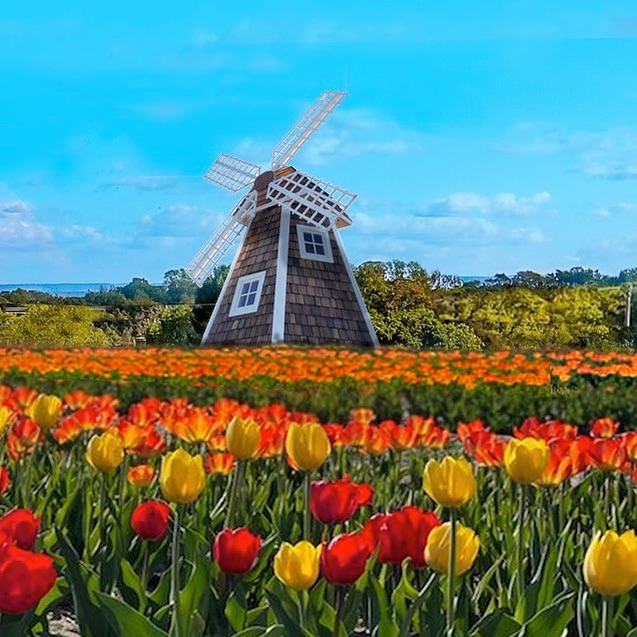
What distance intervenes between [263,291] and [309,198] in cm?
240

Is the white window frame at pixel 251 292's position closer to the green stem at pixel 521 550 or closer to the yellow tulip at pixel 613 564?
the green stem at pixel 521 550

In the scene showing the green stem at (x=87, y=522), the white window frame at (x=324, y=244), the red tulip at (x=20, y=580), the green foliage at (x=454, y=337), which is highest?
the white window frame at (x=324, y=244)

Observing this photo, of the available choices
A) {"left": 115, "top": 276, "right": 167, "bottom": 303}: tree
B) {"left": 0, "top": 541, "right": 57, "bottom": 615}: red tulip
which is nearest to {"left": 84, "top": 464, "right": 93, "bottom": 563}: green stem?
{"left": 0, "top": 541, "right": 57, "bottom": 615}: red tulip

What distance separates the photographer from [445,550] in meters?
Answer: 1.71

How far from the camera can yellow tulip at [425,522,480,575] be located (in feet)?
5.60

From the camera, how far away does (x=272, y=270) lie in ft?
61.0

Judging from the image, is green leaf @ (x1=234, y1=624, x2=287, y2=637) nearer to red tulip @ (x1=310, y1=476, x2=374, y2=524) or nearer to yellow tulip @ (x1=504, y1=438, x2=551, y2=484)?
red tulip @ (x1=310, y1=476, x2=374, y2=524)

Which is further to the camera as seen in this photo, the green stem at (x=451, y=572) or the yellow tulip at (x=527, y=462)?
the yellow tulip at (x=527, y=462)

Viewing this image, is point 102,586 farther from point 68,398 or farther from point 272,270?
point 272,270

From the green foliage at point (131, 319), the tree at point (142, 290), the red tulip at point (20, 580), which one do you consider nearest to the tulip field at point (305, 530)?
the red tulip at point (20, 580)

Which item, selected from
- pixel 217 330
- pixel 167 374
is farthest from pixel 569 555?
pixel 217 330

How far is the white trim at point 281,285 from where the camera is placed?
1781cm

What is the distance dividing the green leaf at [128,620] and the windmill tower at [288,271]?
16298mm

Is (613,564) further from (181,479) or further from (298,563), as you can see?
(181,479)
